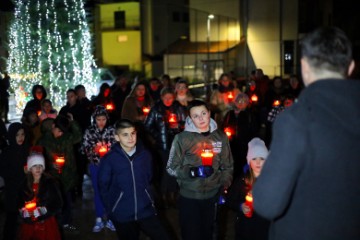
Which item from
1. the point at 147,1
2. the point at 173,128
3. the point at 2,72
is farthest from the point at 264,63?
the point at 173,128

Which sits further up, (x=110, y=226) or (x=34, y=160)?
(x=34, y=160)

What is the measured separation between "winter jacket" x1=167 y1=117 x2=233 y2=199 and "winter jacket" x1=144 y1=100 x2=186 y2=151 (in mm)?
2831

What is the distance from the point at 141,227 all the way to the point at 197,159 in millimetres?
975

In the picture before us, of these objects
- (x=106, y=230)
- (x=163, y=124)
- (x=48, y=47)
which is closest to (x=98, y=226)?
(x=106, y=230)

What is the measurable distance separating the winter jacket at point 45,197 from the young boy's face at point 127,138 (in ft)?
3.86

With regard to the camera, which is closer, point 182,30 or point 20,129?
point 20,129

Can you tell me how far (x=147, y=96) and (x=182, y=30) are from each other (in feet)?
138

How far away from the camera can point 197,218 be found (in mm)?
5203

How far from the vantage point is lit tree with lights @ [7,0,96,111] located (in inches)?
661

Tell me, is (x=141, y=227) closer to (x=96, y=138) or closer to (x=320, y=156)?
(x=96, y=138)

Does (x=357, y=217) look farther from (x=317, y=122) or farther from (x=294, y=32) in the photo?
(x=294, y=32)

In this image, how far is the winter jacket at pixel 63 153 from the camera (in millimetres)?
7133

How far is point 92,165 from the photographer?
714 centimetres

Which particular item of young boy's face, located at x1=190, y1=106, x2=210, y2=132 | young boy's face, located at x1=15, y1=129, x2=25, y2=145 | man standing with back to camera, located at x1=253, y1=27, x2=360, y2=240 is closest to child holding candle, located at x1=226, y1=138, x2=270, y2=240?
young boy's face, located at x1=190, y1=106, x2=210, y2=132
